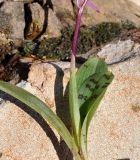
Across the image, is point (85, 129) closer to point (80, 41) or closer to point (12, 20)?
point (80, 41)

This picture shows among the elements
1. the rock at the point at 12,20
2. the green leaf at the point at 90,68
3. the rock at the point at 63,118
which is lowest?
the rock at the point at 12,20

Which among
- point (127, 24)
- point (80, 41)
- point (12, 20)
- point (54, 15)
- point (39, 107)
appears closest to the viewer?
point (39, 107)

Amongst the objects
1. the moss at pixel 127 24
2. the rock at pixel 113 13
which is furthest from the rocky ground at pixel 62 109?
the rock at pixel 113 13

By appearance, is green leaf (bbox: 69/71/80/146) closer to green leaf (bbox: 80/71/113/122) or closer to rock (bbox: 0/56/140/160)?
green leaf (bbox: 80/71/113/122)

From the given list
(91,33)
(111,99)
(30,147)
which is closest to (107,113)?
(111,99)

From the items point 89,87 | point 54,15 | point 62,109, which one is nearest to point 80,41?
point 54,15

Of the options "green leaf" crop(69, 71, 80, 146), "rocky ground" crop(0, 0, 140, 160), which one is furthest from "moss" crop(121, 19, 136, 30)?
"green leaf" crop(69, 71, 80, 146)

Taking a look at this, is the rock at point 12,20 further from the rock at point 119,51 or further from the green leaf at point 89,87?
the green leaf at point 89,87
